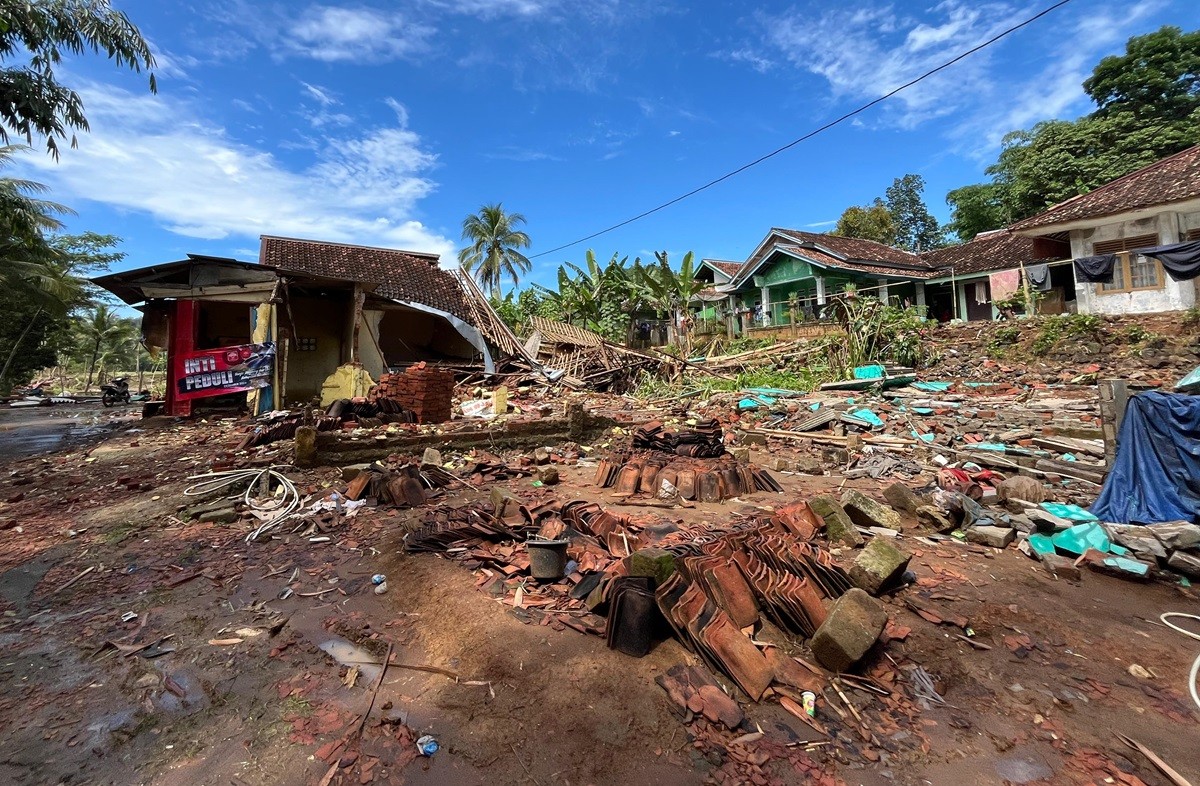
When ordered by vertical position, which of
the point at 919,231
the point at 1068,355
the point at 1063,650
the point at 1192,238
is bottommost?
the point at 1063,650

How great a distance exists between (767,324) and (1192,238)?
14.0 m

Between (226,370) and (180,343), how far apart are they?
4.40 feet

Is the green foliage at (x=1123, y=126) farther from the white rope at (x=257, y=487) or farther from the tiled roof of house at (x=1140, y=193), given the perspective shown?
the white rope at (x=257, y=487)

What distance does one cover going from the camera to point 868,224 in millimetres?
33094

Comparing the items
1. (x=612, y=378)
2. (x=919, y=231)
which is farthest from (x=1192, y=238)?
(x=919, y=231)

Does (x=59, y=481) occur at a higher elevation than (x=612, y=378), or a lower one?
lower

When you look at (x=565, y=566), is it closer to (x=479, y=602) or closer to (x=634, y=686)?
(x=479, y=602)

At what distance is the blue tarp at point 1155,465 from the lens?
4508 millimetres

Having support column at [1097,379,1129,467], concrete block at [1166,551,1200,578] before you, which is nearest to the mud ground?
concrete block at [1166,551,1200,578]

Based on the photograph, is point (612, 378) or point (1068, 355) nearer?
point (1068, 355)

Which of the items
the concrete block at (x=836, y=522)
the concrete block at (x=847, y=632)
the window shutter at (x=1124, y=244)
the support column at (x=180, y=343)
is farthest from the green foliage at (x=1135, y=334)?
the support column at (x=180, y=343)

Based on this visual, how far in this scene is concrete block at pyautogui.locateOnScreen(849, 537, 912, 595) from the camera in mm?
3443

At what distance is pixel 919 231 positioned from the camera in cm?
3734

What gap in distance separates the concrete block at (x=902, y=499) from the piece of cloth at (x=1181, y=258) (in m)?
11.8
